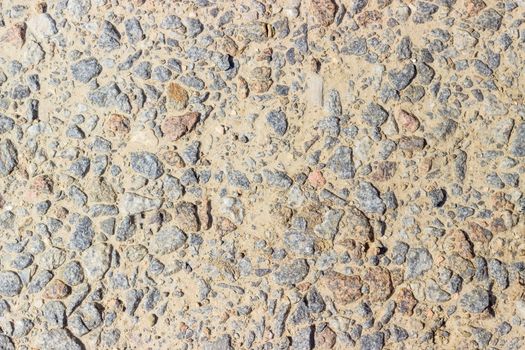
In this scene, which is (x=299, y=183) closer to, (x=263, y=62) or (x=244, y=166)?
(x=244, y=166)

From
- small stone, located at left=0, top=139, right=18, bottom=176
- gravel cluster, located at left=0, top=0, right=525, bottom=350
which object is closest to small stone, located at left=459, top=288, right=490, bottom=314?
gravel cluster, located at left=0, top=0, right=525, bottom=350

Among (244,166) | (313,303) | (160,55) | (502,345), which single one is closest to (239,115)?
(244,166)

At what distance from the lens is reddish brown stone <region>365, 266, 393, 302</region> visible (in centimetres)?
292

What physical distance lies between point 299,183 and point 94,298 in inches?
38.4

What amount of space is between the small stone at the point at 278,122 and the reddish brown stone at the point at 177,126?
12.7 inches

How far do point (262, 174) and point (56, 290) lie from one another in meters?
0.97

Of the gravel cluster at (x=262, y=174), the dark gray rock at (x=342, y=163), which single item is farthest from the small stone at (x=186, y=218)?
the dark gray rock at (x=342, y=163)

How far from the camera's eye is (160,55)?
3090 mm

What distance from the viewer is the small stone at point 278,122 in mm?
3037

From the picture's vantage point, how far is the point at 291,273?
9.59ft

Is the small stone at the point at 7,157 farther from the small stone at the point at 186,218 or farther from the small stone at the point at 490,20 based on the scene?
the small stone at the point at 490,20

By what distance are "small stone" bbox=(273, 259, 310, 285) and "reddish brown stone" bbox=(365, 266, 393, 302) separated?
0.26m

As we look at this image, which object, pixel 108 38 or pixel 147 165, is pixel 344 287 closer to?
pixel 147 165

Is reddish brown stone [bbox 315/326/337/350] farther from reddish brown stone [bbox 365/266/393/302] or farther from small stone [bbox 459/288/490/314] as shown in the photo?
small stone [bbox 459/288/490/314]
